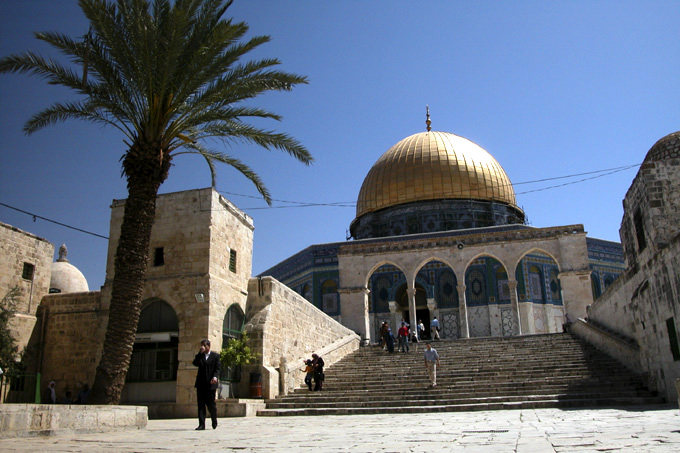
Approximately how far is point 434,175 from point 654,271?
17726mm

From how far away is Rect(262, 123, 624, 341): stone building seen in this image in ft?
69.1

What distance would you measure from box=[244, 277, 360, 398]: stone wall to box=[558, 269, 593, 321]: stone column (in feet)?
25.6

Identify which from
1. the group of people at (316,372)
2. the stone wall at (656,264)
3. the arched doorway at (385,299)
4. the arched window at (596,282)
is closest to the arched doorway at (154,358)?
the group of people at (316,372)

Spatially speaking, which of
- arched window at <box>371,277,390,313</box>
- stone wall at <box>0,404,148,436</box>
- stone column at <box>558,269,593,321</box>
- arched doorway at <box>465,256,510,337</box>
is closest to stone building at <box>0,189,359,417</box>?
stone wall at <box>0,404,148,436</box>

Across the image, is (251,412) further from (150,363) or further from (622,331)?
(622,331)

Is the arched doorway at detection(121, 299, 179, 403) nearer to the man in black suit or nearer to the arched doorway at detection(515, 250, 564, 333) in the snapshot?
the man in black suit

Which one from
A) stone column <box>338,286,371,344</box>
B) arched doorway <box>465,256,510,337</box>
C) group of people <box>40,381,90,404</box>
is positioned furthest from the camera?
arched doorway <box>465,256,510,337</box>

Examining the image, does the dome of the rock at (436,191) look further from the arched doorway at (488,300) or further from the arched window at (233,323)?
the arched window at (233,323)

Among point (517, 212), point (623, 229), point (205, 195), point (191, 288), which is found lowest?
point (191, 288)

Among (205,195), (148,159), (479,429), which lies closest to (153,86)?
(148,159)

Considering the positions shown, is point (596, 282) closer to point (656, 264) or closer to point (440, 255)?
point (440, 255)

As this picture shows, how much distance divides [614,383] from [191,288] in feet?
27.0

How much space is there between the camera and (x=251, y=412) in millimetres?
10719

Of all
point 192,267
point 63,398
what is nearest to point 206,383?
point 192,267
